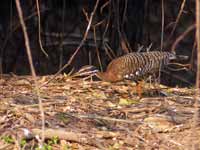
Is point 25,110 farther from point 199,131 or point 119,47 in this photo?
point 119,47

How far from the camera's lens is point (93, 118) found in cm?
499

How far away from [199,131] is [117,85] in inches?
60.7

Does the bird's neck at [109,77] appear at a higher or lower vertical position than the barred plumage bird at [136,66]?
lower

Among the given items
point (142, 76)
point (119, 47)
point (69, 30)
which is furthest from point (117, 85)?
point (69, 30)

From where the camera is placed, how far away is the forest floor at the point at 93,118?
4.58 m

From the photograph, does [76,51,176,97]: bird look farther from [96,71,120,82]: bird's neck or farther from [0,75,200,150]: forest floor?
[0,75,200,150]: forest floor

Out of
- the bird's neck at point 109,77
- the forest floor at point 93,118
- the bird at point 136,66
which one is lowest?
the forest floor at point 93,118

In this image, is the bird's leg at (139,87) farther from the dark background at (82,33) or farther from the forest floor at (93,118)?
the dark background at (82,33)

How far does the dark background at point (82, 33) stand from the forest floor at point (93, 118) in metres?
1.62

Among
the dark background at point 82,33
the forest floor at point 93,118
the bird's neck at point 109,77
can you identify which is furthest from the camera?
the dark background at point 82,33

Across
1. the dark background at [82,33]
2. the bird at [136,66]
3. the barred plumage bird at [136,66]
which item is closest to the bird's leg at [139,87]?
the bird at [136,66]

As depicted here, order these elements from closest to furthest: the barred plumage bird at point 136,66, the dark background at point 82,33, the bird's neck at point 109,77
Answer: the barred plumage bird at point 136,66, the bird's neck at point 109,77, the dark background at point 82,33

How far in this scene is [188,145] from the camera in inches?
180

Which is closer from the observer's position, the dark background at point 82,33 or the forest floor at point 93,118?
the forest floor at point 93,118
